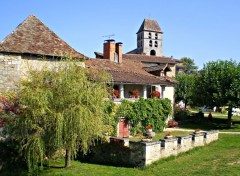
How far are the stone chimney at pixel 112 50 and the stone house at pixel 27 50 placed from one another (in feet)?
29.8

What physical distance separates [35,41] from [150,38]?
47808 millimetres

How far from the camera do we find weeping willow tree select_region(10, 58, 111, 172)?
47.7 feet

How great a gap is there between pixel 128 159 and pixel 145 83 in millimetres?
9514

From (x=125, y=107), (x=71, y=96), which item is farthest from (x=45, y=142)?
(x=125, y=107)

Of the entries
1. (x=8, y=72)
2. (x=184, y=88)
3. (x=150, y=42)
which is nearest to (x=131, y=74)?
(x=8, y=72)

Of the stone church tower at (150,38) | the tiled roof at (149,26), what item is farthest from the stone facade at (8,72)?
the tiled roof at (149,26)

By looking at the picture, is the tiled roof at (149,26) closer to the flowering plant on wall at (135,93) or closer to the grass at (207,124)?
the grass at (207,124)

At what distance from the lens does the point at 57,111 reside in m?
15.0

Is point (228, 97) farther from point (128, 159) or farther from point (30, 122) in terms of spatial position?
point (30, 122)

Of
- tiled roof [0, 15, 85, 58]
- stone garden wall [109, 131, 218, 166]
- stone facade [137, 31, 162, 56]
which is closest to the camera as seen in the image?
stone garden wall [109, 131, 218, 166]

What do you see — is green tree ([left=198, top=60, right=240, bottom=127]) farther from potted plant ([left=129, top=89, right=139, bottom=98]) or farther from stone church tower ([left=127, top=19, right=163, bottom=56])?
stone church tower ([left=127, top=19, right=163, bottom=56])

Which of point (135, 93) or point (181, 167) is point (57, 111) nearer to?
point (181, 167)

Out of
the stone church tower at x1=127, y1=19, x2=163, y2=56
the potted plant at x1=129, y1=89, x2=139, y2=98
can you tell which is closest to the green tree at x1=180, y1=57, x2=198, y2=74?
the stone church tower at x1=127, y1=19, x2=163, y2=56

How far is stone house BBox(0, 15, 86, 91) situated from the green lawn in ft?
18.9
